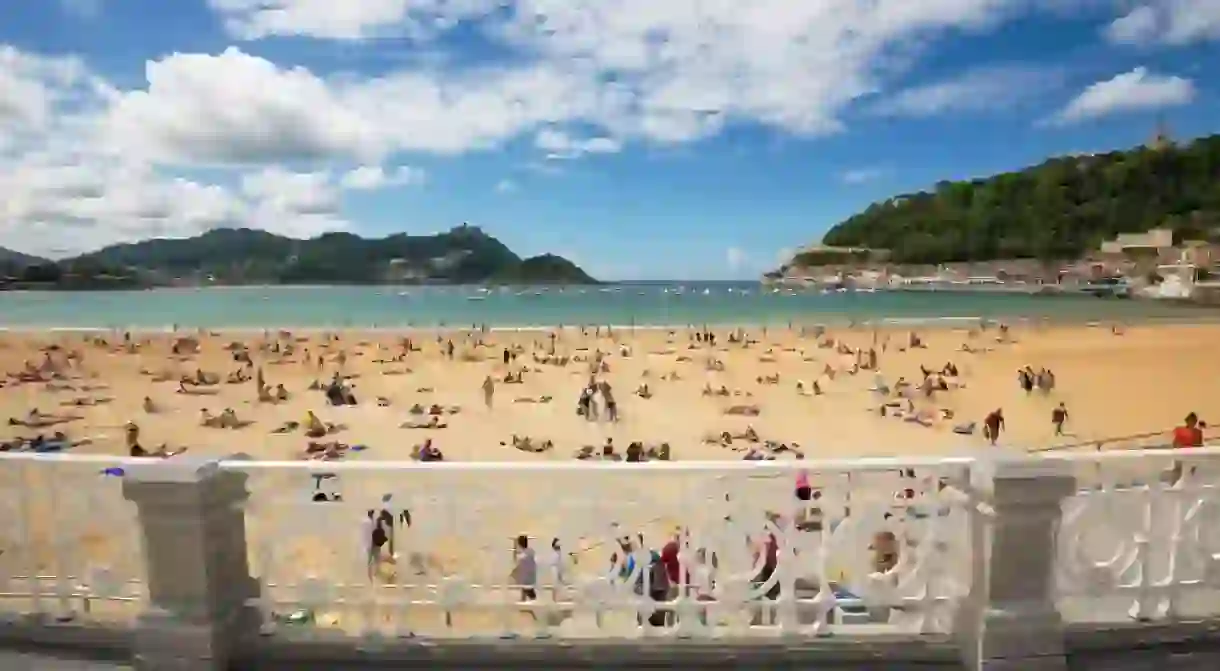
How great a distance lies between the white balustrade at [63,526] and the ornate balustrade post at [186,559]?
31 cm

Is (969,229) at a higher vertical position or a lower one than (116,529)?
higher

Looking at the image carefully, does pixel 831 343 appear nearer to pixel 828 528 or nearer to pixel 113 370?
pixel 113 370

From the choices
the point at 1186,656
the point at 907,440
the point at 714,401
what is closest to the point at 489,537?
the point at 1186,656

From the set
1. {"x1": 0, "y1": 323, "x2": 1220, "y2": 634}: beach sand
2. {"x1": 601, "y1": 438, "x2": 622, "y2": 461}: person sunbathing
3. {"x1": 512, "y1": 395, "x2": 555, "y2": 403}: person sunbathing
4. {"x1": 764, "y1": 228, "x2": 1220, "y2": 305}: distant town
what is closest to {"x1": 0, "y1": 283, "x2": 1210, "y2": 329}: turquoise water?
{"x1": 764, "y1": 228, "x2": 1220, "y2": 305}: distant town

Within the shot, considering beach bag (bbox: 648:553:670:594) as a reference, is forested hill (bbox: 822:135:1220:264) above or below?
above

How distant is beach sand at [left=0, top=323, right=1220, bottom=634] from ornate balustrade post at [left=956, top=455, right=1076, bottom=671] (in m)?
0.19

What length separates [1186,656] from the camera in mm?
3057

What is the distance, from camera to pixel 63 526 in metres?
3.25

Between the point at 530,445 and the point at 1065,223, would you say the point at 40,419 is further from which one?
the point at 1065,223

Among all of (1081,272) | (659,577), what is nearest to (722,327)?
(659,577)

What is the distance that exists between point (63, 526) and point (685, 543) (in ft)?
8.79

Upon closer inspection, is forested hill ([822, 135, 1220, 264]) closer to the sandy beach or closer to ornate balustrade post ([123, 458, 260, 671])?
the sandy beach

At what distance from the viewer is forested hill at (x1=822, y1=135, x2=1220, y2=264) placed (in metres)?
58.3

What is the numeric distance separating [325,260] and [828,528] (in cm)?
8977
